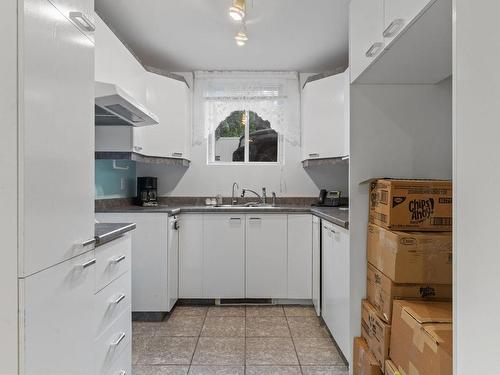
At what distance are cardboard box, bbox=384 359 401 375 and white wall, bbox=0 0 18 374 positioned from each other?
1328mm

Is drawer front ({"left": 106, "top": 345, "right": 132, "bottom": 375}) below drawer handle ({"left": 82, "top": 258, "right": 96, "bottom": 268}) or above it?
below

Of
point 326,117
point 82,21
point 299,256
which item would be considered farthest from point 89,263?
point 326,117

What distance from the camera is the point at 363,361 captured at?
1.54 metres

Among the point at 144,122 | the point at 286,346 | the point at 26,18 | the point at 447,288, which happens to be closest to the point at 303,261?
the point at 286,346

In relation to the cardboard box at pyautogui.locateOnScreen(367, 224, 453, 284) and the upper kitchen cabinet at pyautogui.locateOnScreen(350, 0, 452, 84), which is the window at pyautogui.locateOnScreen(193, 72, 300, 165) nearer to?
the upper kitchen cabinet at pyautogui.locateOnScreen(350, 0, 452, 84)

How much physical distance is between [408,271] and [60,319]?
134 cm

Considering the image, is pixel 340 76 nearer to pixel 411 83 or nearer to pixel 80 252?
pixel 411 83

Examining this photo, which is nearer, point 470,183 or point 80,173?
point 470,183

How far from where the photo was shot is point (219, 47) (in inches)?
113

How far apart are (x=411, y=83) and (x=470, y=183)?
46.2 inches

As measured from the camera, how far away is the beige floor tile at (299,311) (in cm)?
272

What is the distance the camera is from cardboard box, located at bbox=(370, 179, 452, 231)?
1.39 m

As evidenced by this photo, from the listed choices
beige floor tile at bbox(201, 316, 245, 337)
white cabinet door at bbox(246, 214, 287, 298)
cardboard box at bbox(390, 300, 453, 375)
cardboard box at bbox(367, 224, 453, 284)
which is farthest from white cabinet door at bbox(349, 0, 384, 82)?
beige floor tile at bbox(201, 316, 245, 337)

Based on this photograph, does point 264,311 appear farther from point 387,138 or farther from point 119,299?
point 387,138
